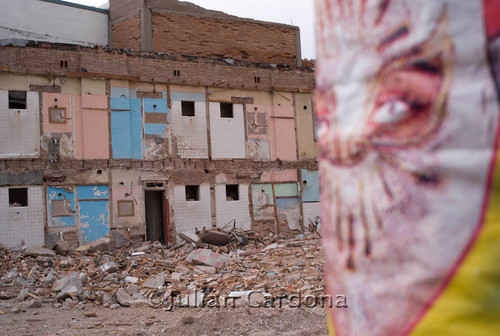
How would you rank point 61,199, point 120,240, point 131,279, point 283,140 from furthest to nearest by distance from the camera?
point 283,140 < point 120,240 < point 61,199 < point 131,279

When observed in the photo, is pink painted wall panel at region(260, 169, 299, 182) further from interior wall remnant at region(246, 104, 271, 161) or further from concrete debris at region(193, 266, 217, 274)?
concrete debris at region(193, 266, 217, 274)

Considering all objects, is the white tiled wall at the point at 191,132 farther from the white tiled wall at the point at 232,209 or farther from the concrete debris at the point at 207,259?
the concrete debris at the point at 207,259

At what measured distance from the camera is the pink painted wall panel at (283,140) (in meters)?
22.1

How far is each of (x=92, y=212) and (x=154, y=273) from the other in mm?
5859

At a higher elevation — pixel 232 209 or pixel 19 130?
pixel 19 130

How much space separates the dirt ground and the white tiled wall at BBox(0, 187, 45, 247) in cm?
786

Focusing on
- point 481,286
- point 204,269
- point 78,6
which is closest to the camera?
point 481,286

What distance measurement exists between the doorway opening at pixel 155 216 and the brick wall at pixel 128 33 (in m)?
7.41

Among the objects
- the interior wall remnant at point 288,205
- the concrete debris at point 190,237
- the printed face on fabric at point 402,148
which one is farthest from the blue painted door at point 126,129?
the printed face on fabric at point 402,148

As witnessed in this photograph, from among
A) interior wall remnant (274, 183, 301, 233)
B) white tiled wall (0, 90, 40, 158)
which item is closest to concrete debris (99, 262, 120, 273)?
white tiled wall (0, 90, 40, 158)

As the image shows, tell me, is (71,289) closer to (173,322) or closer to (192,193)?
(173,322)

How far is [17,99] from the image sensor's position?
1828cm

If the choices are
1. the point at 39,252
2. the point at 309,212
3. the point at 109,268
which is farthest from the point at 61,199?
the point at 309,212

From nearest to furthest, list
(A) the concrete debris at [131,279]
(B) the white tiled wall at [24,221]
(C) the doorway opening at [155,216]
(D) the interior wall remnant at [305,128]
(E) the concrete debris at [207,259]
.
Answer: (A) the concrete debris at [131,279] → (E) the concrete debris at [207,259] → (B) the white tiled wall at [24,221] → (C) the doorway opening at [155,216] → (D) the interior wall remnant at [305,128]
